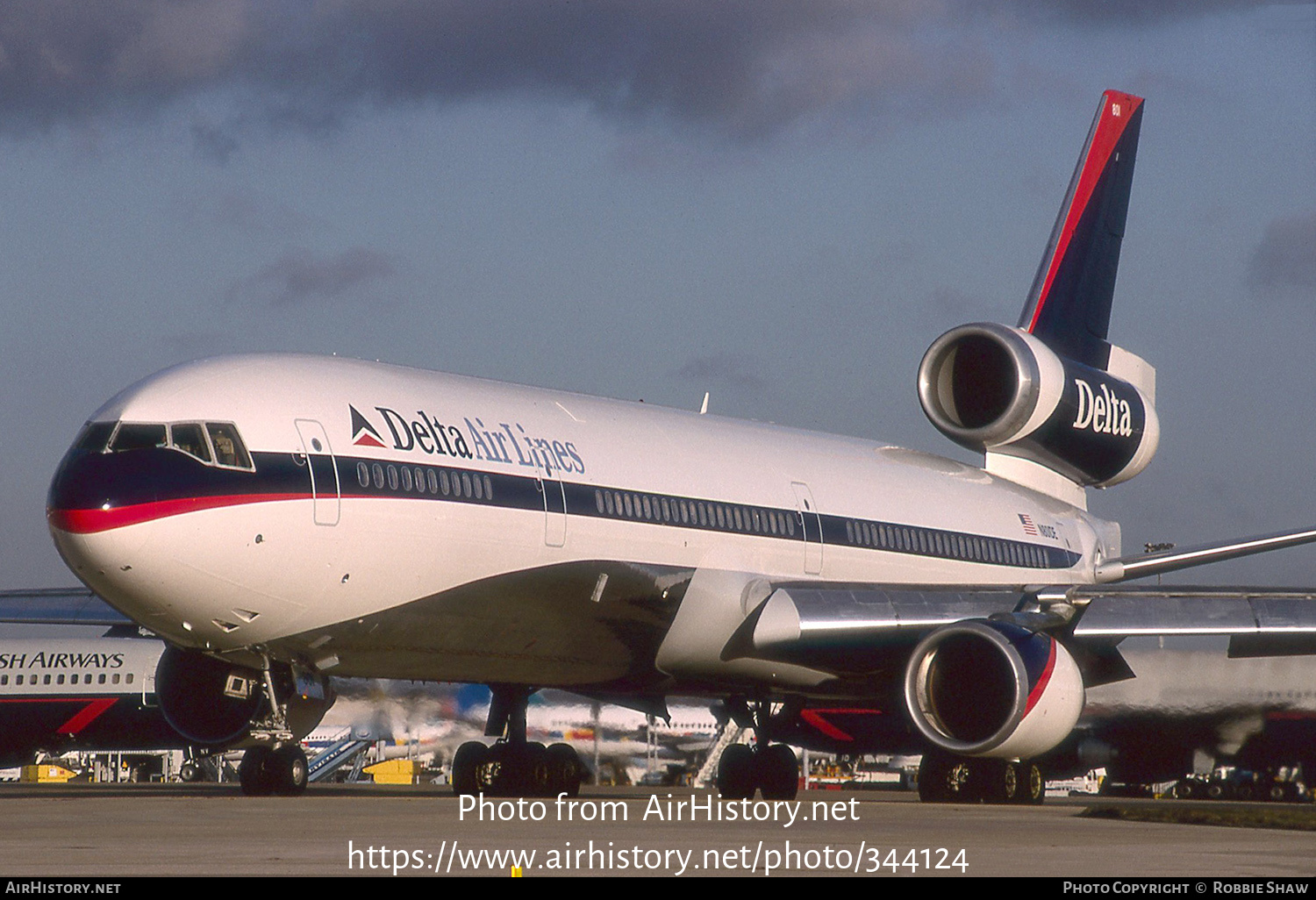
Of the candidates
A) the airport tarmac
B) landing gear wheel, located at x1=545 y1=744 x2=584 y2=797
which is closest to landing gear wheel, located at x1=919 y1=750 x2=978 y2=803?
landing gear wheel, located at x1=545 y1=744 x2=584 y2=797

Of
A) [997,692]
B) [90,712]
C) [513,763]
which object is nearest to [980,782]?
[997,692]

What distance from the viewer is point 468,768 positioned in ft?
69.6

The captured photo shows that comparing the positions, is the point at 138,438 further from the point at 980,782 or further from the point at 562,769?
the point at 980,782

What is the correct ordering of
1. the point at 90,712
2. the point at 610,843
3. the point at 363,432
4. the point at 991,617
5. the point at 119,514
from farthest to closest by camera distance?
the point at 90,712 → the point at 991,617 → the point at 363,432 → the point at 119,514 → the point at 610,843

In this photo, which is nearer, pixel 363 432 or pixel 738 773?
pixel 363 432

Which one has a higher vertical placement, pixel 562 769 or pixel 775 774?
pixel 775 774

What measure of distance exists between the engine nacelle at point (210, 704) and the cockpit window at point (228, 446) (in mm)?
2825

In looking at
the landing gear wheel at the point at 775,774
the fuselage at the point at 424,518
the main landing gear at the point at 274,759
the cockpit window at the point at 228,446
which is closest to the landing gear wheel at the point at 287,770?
the main landing gear at the point at 274,759

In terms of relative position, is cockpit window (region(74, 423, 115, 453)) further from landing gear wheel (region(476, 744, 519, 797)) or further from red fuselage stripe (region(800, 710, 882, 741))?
red fuselage stripe (region(800, 710, 882, 741))

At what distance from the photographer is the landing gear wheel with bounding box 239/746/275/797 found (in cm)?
1738

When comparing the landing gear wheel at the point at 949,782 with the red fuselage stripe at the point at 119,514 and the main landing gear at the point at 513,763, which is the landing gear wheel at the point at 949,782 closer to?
the main landing gear at the point at 513,763

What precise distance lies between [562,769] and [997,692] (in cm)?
531

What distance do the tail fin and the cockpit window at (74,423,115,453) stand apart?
53.5 feet

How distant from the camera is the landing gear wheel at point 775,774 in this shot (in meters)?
21.7
